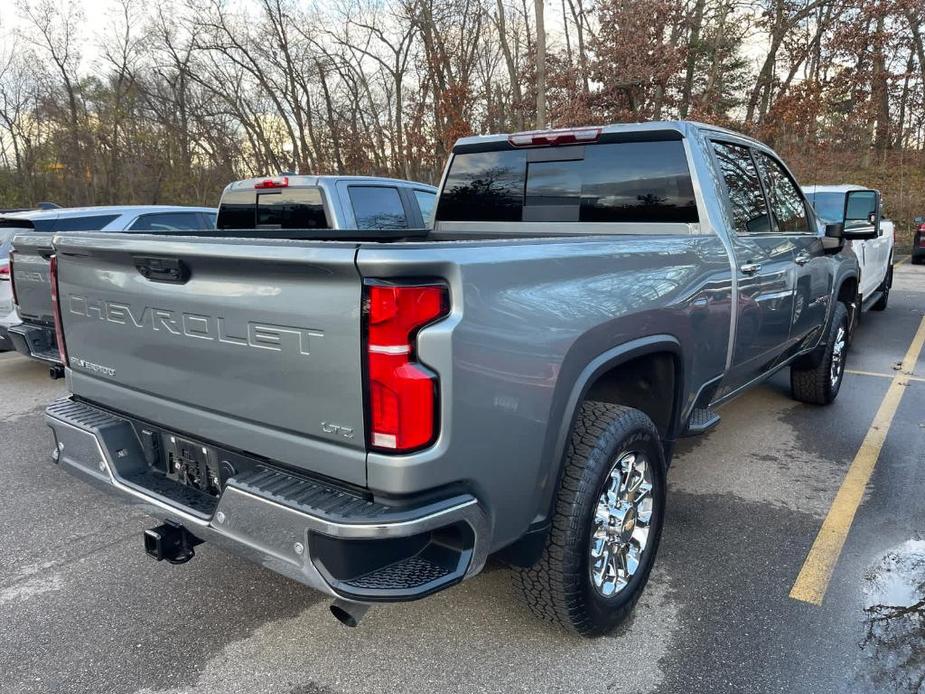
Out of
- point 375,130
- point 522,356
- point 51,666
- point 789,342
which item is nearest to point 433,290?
point 522,356

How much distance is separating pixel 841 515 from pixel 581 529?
215cm

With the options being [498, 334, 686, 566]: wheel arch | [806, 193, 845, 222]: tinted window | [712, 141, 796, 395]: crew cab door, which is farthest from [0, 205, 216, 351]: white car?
[806, 193, 845, 222]: tinted window

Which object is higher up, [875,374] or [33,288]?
[33,288]

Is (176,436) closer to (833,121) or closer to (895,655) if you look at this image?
(895,655)

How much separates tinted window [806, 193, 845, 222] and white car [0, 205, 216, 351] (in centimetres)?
810

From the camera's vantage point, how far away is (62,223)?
271 inches

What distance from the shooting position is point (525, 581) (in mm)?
2455

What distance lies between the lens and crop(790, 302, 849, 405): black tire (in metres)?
5.35

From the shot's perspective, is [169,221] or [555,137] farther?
[169,221]

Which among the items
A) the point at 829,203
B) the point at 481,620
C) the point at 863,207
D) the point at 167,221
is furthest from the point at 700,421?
the point at 863,207

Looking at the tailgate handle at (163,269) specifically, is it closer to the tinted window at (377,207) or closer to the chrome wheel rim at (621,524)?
the chrome wheel rim at (621,524)

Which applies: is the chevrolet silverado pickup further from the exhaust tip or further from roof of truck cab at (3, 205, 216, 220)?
the exhaust tip

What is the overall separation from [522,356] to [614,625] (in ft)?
4.26

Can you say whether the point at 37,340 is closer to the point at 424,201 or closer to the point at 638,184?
the point at 424,201
